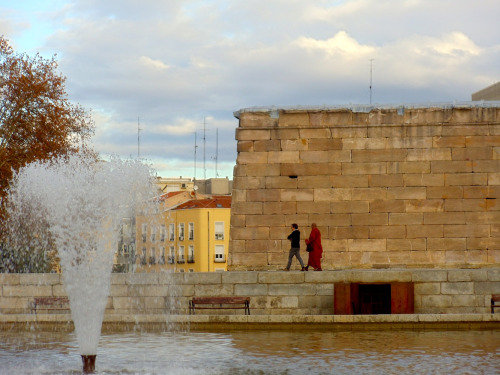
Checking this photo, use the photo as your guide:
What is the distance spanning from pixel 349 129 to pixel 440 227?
10.2 feet

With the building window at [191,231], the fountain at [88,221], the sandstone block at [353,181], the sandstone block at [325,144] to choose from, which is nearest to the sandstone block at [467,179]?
the sandstone block at [353,181]

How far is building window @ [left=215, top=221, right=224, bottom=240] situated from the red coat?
166 ft

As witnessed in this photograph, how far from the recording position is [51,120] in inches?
1341

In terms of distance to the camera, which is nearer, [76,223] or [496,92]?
[76,223]

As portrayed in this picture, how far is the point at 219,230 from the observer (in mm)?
72000

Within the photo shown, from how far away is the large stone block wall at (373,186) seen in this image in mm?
21781

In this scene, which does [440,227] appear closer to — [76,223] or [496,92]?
[76,223]

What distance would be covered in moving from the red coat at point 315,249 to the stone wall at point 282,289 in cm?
137

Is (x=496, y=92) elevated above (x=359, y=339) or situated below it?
above

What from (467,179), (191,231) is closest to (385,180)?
(467,179)

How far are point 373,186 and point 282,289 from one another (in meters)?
4.09

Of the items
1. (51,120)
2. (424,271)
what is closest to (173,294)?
(424,271)

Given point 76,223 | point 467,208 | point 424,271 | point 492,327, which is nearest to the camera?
point 76,223

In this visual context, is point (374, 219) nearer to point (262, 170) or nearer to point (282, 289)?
point (262, 170)
